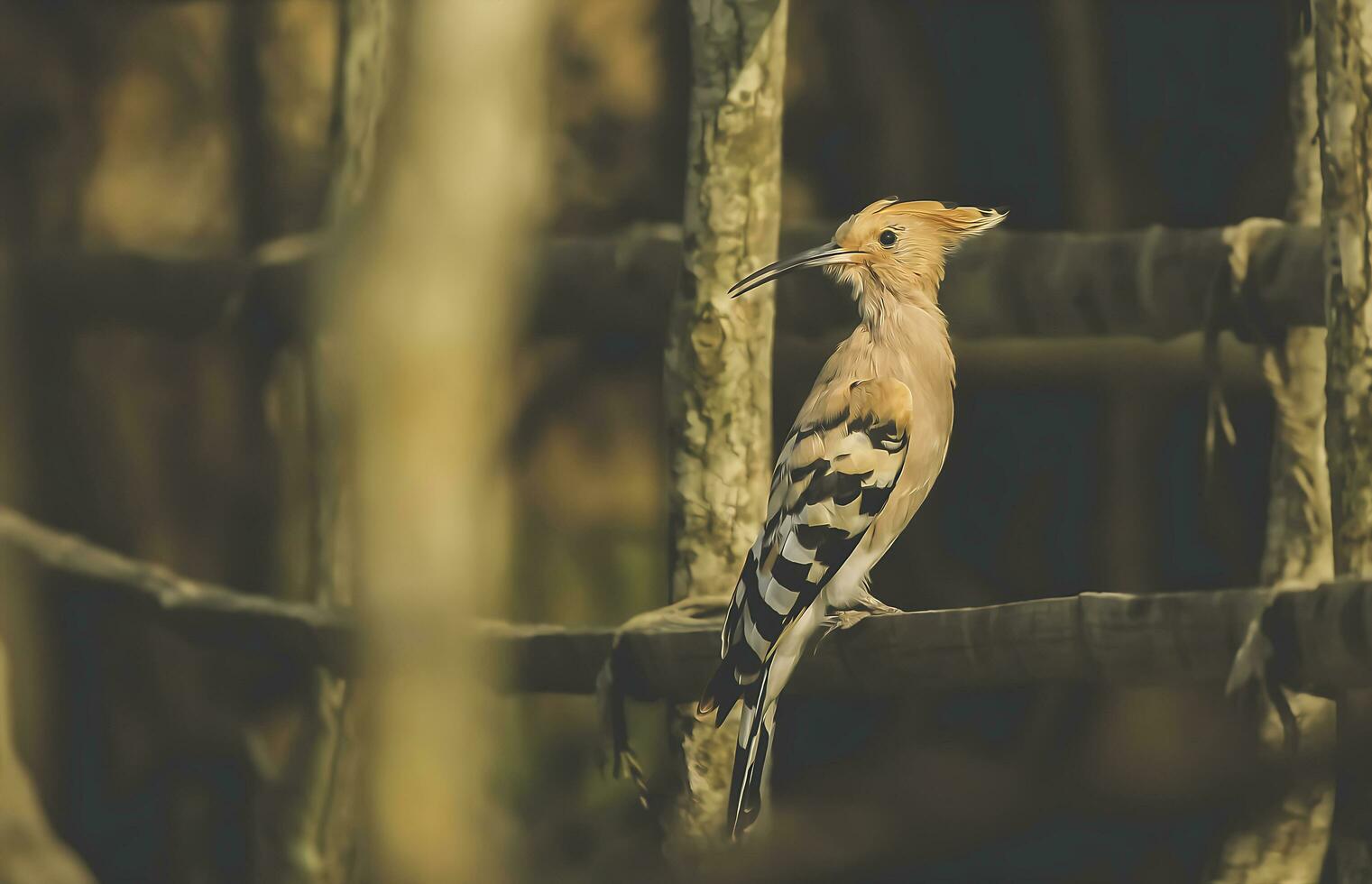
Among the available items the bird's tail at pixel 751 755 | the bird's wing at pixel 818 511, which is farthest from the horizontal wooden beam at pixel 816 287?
the bird's tail at pixel 751 755

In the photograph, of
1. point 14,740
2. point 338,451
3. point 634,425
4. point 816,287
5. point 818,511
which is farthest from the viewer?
point 14,740

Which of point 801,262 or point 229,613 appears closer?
point 801,262

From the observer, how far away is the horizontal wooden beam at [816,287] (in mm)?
2564

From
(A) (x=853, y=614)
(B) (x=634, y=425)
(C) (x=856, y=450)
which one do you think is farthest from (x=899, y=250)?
(B) (x=634, y=425)

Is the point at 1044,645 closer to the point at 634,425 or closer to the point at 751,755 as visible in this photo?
the point at 751,755

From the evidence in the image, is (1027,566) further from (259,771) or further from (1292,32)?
(259,771)

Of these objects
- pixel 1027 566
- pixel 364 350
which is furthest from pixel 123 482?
pixel 1027 566

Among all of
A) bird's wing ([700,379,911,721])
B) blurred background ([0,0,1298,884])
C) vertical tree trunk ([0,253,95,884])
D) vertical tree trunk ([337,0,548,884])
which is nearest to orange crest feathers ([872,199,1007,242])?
bird's wing ([700,379,911,721])

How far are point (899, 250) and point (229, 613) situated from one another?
1568mm

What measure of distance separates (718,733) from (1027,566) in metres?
1.48

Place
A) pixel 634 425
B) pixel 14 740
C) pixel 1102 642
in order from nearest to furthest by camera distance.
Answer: pixel 1102 642 → pixel 634 425 → pixel 14 740

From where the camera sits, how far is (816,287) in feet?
10.4

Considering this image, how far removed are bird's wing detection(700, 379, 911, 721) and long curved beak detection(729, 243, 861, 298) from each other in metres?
0.14

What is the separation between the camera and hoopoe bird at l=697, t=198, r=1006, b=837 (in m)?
2.15
